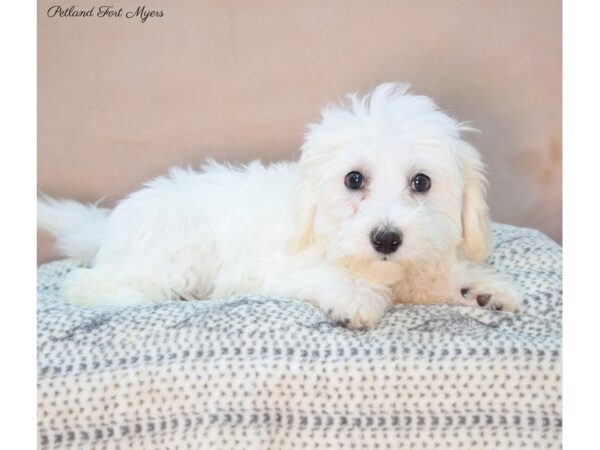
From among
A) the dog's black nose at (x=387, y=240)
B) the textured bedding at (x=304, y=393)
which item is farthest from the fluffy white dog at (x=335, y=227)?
the textured bedding at (x=304, y=393)

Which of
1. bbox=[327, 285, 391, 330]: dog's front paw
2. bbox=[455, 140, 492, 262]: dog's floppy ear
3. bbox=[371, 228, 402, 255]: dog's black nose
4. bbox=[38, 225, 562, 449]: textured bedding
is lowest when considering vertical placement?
bbox=[38, 225, 562, 449]: textured bedding

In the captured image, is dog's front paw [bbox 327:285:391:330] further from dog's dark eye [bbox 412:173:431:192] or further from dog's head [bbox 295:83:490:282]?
dog's dark eye [bbox 412:173:431:192]

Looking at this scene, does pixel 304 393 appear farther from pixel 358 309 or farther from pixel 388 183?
pixel 388 183

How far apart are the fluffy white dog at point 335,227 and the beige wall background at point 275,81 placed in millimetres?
259

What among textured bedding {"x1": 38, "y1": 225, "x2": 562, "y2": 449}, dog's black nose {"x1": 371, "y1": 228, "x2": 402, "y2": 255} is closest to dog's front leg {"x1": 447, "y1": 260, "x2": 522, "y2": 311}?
textured bedding {"x1": 38, "y1": 225, "x2": 562, "y2": 449}

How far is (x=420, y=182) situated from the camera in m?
→ 2.09

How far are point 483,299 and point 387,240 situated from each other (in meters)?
0.43

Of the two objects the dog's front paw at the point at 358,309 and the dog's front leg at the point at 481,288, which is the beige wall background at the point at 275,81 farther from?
the dog's front paw at the point at 358,309

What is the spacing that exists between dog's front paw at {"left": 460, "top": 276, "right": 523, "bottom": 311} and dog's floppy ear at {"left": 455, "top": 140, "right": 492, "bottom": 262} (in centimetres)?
14

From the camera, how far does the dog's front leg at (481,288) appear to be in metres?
2.01

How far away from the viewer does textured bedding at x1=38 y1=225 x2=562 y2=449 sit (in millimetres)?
1716

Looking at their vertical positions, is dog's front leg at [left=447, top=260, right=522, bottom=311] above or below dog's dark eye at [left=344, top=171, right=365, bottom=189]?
below
